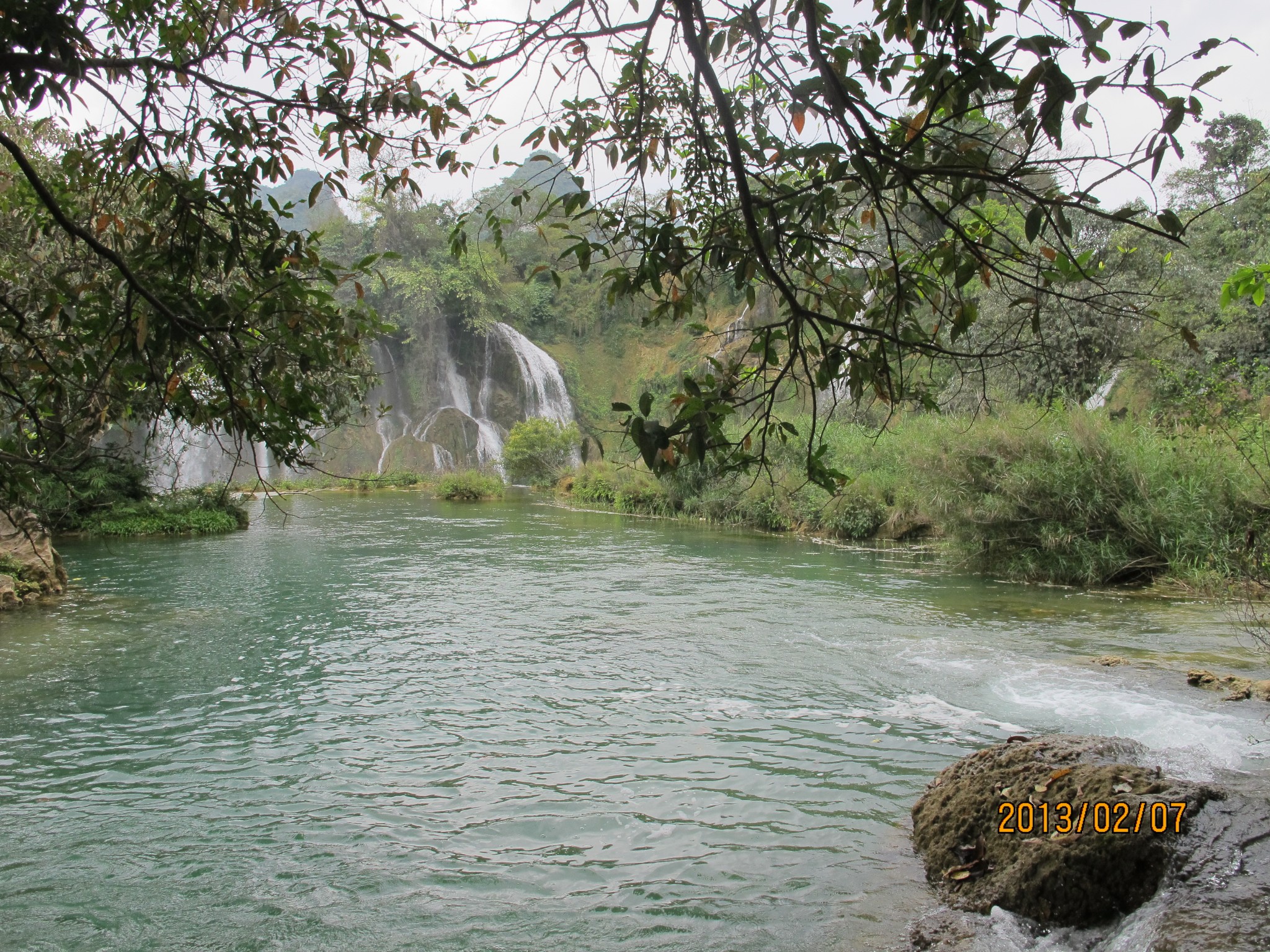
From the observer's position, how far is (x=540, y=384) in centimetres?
4947

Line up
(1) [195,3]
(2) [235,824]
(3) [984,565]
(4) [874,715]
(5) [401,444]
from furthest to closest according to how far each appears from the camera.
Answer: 1. (5) [401,444]
2. (3) [984,565]
3. (4) [874,715]
4. (2) [235,824]
5. (1) [195,3]

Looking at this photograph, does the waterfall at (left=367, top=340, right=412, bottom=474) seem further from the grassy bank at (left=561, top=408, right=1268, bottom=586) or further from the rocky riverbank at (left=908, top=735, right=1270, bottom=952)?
the rocky riverbank at (left=908, top=735, right=1270, bottom=952)

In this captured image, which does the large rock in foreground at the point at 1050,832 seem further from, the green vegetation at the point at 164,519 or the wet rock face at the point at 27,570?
the green vegetation at the point at 164,519

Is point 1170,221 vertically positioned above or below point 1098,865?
above

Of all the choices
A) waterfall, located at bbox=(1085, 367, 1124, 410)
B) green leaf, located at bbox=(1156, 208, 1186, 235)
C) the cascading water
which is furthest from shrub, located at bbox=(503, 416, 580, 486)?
green leaf, located at bbox=(1156, 208, 1186, 235)

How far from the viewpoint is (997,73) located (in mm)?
2551

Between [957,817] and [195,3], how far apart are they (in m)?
5.97

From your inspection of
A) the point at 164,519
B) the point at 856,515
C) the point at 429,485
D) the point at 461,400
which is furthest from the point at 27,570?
the point at 461,400

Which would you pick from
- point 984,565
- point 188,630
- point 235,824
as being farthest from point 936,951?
point 984,565

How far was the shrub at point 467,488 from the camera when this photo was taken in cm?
3650

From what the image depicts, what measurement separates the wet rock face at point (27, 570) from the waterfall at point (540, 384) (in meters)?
34.4

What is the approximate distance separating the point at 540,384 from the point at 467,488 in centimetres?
1422

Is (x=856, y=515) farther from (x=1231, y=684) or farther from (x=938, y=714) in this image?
(x=938, y=714)

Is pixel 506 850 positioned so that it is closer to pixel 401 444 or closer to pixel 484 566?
pixel 484 566
